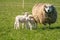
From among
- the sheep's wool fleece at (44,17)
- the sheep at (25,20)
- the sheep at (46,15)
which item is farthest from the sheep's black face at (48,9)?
the sheep at (25,20)

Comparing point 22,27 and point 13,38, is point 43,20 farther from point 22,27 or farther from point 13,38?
point 13,38

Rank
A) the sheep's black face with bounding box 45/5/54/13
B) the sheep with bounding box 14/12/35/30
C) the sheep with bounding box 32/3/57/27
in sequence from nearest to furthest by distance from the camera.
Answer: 1. the sheep with bounding box 14/12/35/30
2. the sheep's black face with bounding box 45/5/54/13
3. the sheep with bounding box 32/3/57/27

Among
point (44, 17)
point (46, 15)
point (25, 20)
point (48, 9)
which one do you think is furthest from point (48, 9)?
point (25, 20)

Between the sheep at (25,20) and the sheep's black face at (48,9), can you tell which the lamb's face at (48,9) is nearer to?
the sheep's black face at (48,9)

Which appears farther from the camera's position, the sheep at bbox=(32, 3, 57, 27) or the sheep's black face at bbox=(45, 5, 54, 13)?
the sheep at bbox=(32, 3, 57, 27)

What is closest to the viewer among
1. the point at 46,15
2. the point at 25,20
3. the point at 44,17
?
the point at 25,20

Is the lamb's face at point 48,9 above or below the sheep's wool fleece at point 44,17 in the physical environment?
above

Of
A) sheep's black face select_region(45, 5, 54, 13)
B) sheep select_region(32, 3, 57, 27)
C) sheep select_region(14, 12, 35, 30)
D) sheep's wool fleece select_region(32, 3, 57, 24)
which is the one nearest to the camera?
sheep select_region(14, 12, 35, 30)

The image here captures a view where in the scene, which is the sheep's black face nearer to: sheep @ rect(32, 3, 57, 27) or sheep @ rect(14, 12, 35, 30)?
sheep @ rect(32, 3, 57, 27)

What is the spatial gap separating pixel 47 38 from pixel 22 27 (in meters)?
2.63

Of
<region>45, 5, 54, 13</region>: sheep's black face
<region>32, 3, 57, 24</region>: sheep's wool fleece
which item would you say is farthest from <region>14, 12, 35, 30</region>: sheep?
<region>45, 5, 54, 13</region>: sheep's black face

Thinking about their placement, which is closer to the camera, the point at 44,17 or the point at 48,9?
the point at 48,9

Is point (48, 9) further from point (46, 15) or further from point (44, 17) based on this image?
point (44, 17)

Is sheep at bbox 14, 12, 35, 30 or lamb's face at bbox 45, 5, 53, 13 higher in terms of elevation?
lamb's face at bbox 45, 5, 53, 13
